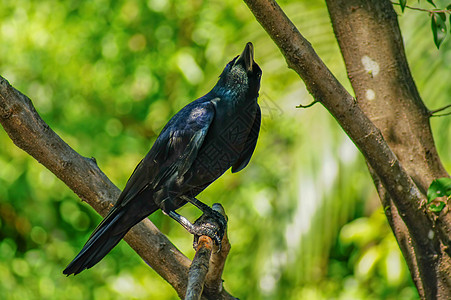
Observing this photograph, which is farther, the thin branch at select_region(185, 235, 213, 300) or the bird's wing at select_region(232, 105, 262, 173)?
the bird's wing at select_region(232, 105, 262, 173)

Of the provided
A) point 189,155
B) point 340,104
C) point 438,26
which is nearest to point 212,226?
point 189,155

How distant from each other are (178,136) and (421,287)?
4.71 feet

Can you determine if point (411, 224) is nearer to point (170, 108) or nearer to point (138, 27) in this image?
point (170, 108)

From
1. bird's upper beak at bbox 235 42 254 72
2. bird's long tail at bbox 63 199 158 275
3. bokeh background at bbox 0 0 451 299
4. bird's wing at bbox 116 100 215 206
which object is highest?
bird's upper beak at bbox 235 42 254 72

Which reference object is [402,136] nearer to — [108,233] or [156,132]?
[108,233]

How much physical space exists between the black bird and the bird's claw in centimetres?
1

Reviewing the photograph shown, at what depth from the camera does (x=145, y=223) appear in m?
2.83

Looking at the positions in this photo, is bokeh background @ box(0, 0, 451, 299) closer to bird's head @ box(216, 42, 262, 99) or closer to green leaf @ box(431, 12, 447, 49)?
bird's head @ box(216, 42, 262, 99)

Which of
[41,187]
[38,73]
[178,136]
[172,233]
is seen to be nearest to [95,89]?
[38,73]

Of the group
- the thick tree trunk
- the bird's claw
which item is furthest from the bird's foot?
the thick tree trunk

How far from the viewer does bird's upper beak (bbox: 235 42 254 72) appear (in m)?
2.88

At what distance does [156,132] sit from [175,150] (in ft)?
11.0

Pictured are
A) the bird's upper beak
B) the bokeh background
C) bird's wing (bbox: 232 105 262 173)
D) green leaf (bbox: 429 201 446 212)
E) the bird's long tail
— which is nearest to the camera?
green leaf (bbox: 429 201 446 212)

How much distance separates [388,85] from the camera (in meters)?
2.67
